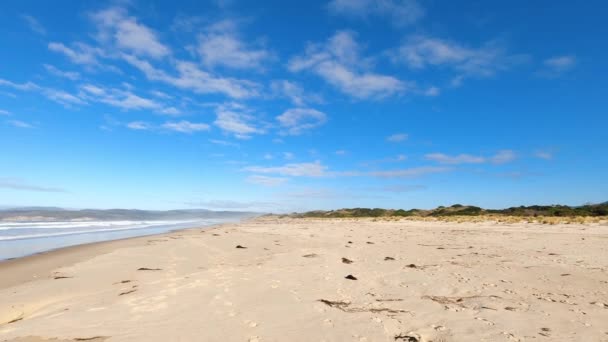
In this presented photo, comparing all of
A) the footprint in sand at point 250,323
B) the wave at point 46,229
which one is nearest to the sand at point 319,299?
the footprint in sand at point 250,323

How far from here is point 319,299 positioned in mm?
6062

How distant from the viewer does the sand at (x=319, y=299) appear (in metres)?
4.50

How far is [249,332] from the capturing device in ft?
14.9

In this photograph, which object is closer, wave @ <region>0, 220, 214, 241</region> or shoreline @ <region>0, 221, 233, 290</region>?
shoreline @ <region>0, 221, 233, 290</region>

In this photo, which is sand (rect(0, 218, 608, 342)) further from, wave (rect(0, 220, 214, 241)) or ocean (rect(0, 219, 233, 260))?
wave (rect(0, 220, 214, 241))

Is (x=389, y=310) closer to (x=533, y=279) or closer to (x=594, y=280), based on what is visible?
(x=533, y=279)

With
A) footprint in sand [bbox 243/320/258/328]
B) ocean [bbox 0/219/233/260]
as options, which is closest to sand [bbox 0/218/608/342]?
footprint in sand [bbox 243/320/258/328]

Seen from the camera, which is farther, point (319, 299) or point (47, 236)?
point (47, 236)

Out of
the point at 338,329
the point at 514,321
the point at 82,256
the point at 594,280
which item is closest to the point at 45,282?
the point at 82,256

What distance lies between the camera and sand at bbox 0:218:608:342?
14.8ft

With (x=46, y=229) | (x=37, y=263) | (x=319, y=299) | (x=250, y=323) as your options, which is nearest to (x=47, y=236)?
(x=46, y=229)

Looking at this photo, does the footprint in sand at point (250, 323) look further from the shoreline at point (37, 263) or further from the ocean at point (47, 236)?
the ocean at point (47, 236)

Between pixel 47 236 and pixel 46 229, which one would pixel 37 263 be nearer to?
pixel 47 236

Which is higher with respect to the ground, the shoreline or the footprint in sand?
the footprint in sand
